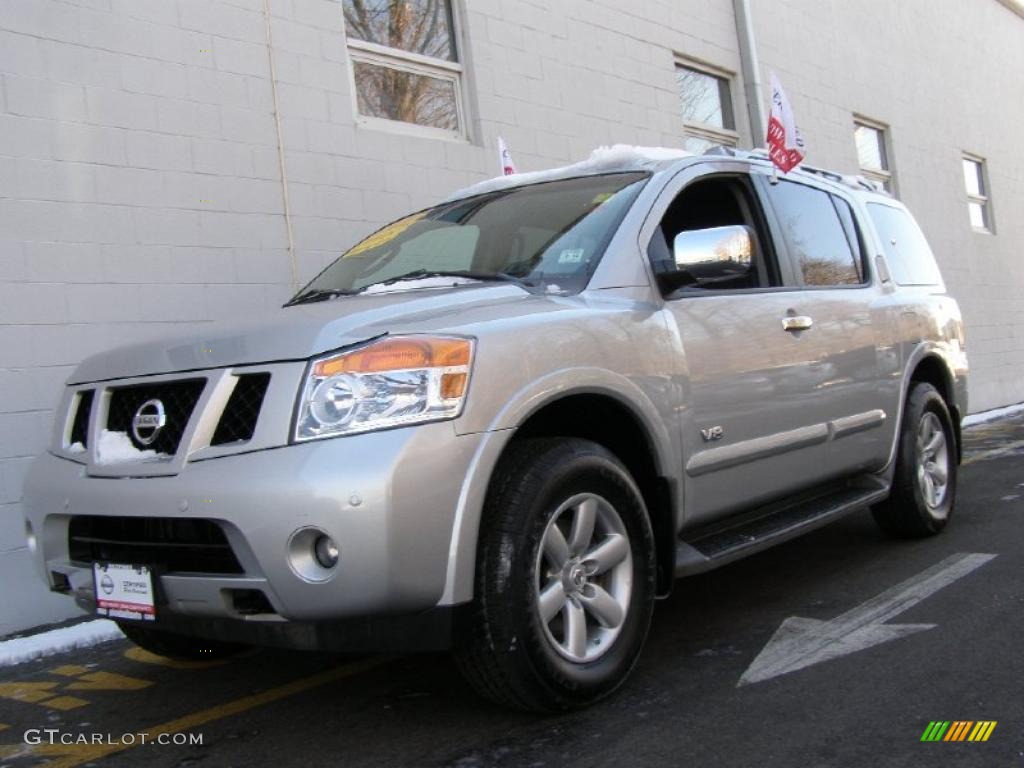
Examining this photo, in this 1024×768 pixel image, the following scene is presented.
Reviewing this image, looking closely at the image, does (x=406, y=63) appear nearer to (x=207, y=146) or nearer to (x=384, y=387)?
(x=207, y=146)

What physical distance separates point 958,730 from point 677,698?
0.81 metres

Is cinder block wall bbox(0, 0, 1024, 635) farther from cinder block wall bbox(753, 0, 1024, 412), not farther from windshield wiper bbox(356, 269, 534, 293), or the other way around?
cinder block wall bbox(753, 0, 1024, 412)

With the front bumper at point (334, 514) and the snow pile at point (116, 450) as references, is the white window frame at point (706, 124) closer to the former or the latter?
the snow pile at point (116, 450)

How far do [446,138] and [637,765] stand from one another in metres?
5.70

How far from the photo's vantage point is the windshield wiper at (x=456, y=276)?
342 cm

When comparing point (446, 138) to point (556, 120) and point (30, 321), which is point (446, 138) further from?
point (30, 321)

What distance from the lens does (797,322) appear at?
13.5 ft

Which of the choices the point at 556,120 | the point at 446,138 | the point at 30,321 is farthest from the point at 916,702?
the point at 556,120

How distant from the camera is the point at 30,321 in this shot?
502 centimetres

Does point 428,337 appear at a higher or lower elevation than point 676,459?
higher

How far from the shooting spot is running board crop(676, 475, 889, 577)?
3498 mm

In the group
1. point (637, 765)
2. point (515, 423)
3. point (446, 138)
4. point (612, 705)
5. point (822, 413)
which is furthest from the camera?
point (446, 138)

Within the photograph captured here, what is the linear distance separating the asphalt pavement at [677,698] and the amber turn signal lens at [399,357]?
108 centimetres

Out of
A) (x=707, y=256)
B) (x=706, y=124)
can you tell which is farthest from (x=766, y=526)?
(x=706, y=124)
